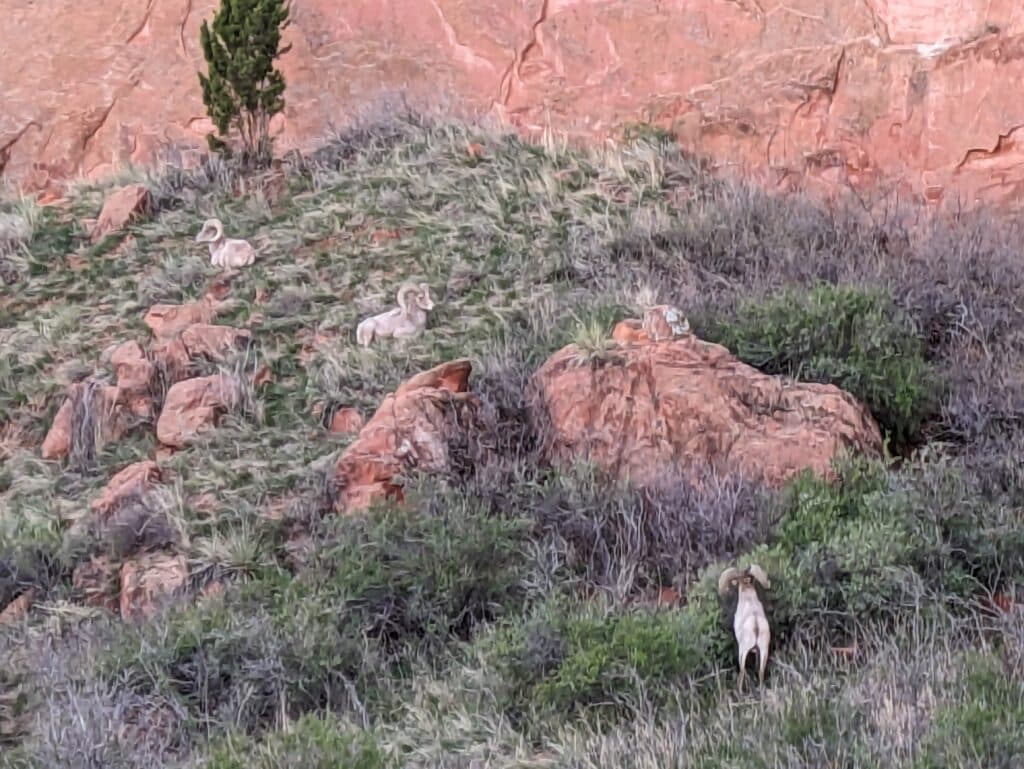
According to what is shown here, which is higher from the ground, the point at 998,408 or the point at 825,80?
the point at 825,80

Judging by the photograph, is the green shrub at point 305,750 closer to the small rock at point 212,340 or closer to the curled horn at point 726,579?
the curled horn at point 726,579

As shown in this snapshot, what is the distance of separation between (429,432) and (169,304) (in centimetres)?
326

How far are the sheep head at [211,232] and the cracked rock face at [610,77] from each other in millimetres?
2008

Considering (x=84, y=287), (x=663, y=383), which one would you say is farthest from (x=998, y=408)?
(x=84, y=287)

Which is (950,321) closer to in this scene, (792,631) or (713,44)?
(792,631)

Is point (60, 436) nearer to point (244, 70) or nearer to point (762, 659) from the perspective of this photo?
point (244, 70)

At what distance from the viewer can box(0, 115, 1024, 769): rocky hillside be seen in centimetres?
461

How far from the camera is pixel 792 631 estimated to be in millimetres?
4996

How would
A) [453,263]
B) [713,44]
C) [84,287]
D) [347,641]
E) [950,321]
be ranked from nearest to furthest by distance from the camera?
[347,641] < [950,321] < [453,263] < [84,287] < [713,44]

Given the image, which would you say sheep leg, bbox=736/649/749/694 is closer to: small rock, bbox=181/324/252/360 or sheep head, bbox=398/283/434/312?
sheep head, bbox=398/283/434/312

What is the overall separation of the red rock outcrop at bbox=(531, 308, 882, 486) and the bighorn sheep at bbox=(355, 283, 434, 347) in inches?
60.1

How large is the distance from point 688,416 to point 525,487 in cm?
82

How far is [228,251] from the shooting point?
9.30 meters

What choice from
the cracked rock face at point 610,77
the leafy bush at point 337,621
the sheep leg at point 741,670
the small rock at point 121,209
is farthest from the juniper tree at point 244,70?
the sheep leg at point 741,670
